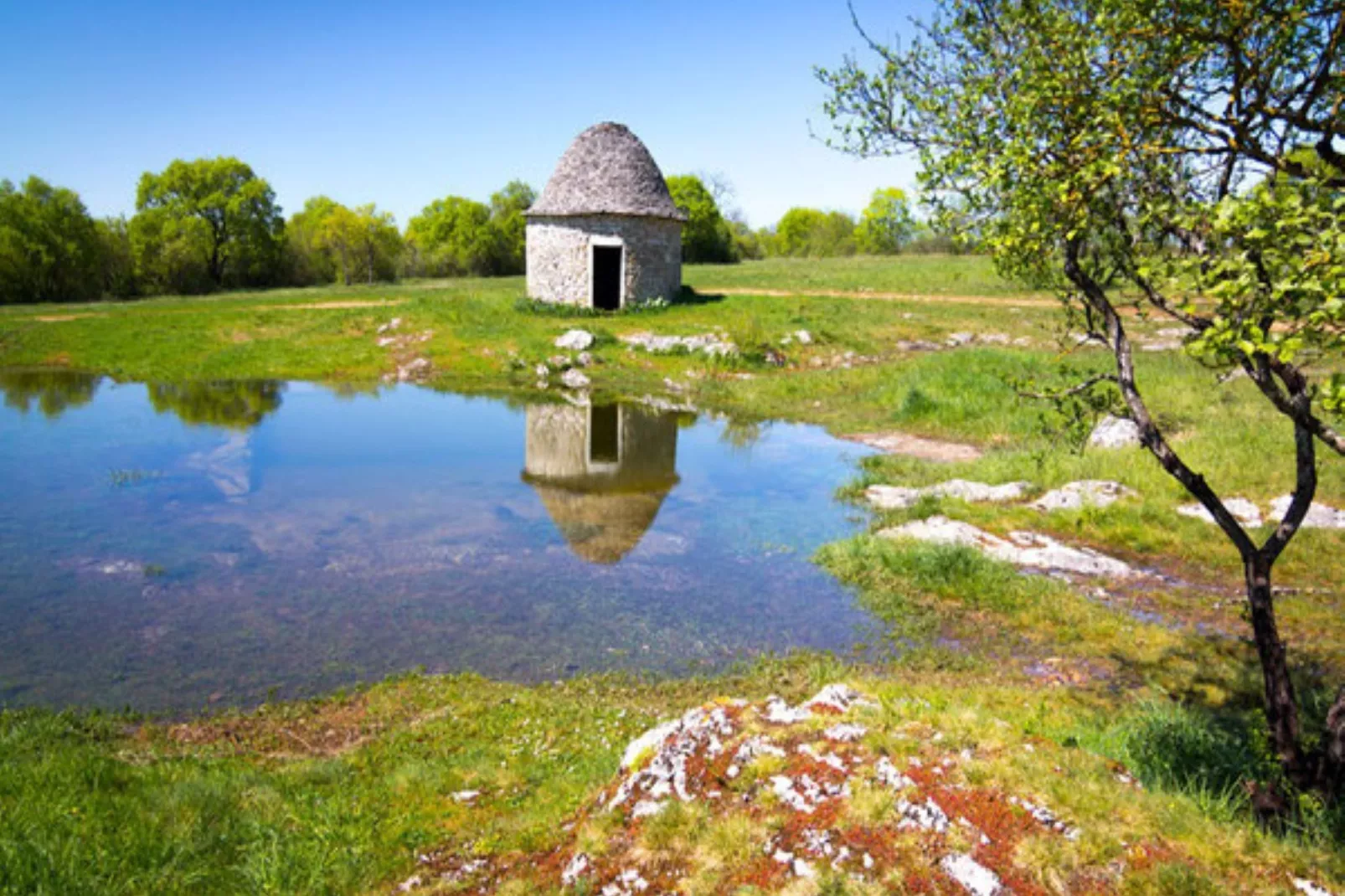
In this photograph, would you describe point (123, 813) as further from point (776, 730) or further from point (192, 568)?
point (192, 568)

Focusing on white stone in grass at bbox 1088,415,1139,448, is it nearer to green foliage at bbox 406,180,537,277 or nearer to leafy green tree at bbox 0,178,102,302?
leafy green tree at bbox 0,178,102,302

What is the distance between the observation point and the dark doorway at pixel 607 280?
121 feet

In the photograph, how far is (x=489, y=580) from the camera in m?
12.3

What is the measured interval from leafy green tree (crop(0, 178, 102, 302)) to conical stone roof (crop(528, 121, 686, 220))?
33.8 metres

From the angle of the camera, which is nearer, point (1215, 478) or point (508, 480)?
point (1215, 478)

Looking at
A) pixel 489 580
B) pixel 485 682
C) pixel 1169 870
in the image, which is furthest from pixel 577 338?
pixel 1169 870

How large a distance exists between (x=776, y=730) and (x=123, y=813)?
4672 millimetres

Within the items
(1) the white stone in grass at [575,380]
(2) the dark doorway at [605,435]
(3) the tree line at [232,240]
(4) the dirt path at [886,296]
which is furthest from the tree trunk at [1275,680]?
(3) the tree line at [232,240]

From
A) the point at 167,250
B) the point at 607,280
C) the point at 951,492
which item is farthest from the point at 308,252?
the point at 951,492

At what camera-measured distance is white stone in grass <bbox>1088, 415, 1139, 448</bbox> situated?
1786 cm

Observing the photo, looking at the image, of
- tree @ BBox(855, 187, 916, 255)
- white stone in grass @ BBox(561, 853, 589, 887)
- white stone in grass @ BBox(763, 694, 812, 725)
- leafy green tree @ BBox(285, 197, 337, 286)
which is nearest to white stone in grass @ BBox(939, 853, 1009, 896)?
white stone in grass @ BBox(763, 694, 812, 725)

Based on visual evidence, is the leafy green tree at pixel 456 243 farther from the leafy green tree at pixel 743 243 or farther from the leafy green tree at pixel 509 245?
the leafy green tree at pixel 743 243

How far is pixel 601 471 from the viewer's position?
18781mm

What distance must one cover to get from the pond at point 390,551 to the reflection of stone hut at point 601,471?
78mm
